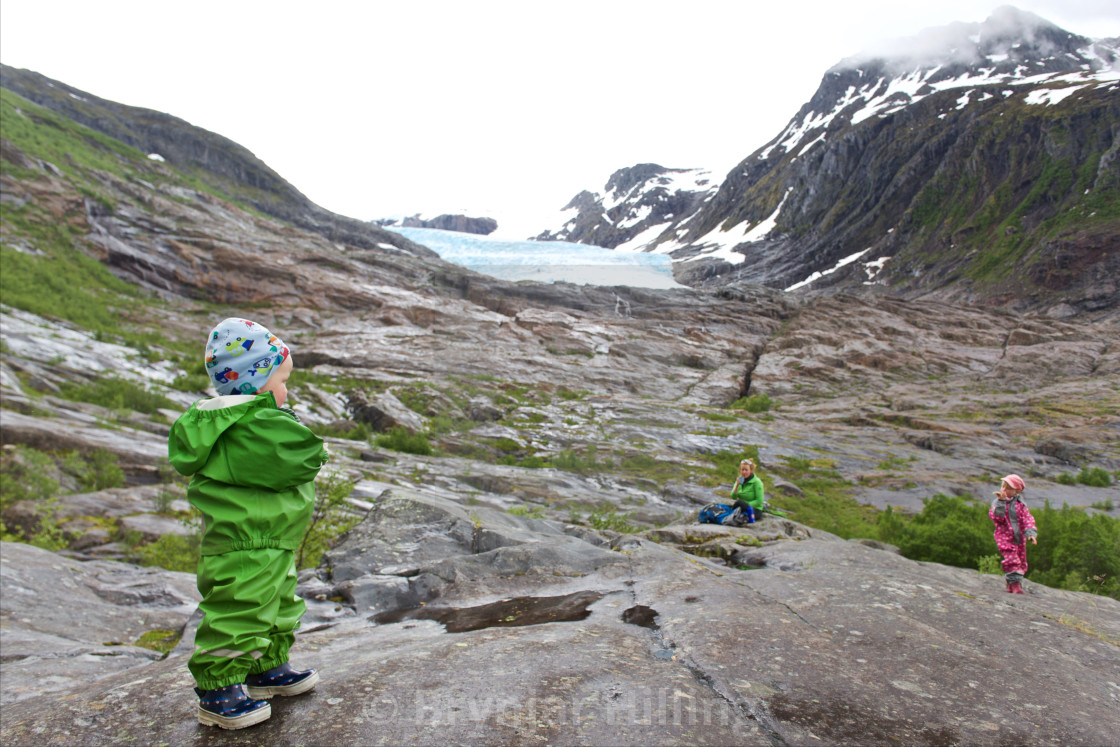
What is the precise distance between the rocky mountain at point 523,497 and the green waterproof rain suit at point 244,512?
0.41 metres

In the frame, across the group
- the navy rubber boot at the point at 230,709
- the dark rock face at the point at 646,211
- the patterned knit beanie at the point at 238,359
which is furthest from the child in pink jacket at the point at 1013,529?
the dark rock face at the point at 646,211

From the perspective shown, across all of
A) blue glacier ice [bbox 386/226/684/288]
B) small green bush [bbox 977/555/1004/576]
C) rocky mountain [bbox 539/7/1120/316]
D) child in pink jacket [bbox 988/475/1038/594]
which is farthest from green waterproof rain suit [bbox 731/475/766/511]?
blue glacier ice [bbox 386/226/684/288]

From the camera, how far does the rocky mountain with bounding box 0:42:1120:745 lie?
9.94ft

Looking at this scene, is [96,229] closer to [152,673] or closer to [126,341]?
[126,341]

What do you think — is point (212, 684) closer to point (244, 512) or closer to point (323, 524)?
point (244, 512)

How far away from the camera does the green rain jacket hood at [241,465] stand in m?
3.01

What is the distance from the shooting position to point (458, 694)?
2959 millimetres

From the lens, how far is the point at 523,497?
17891mm

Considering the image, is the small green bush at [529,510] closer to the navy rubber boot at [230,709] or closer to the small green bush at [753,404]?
the navy rubber boot at [230,709]

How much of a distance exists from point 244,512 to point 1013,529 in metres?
9.53

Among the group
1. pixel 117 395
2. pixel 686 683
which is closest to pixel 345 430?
pixel 117 395

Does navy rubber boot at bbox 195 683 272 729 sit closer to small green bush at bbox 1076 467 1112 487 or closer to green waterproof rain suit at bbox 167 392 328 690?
green waterproof rain suit at bbox 167 392 328 690

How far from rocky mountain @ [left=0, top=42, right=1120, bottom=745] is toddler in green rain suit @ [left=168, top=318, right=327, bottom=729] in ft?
0.94

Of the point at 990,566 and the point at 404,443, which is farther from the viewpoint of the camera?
the point at 404,443
